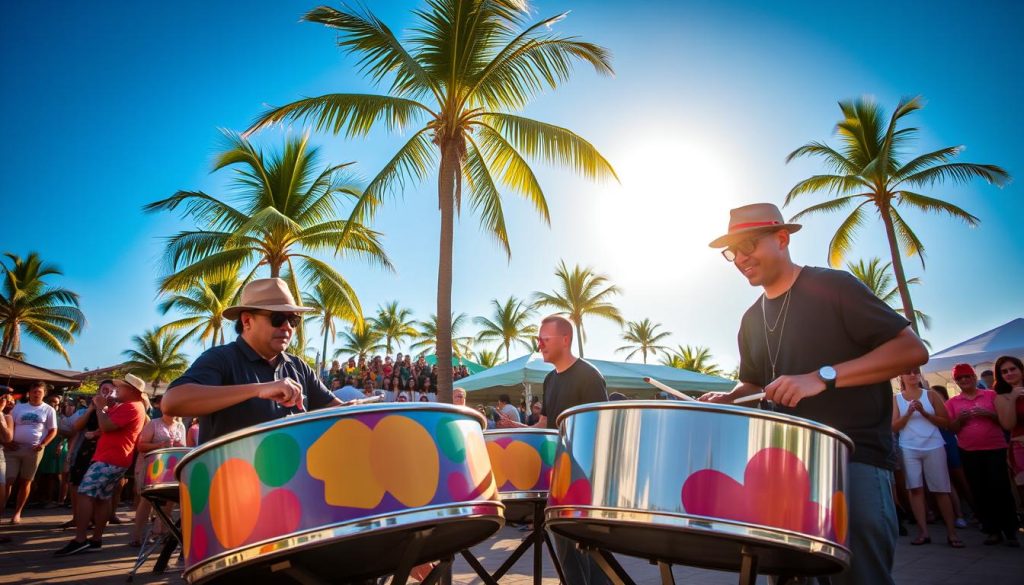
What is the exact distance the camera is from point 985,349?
10930 millimetres

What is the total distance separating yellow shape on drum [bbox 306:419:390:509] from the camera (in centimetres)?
145

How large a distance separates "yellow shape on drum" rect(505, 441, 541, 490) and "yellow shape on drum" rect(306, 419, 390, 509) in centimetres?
149

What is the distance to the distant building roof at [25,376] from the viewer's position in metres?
15.2

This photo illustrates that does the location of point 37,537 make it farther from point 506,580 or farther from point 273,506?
point 273,506

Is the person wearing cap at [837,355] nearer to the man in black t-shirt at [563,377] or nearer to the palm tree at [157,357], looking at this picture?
the man in black t-shirt at [563,377]

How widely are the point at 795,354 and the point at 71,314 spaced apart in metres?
30.3

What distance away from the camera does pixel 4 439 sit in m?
6.35

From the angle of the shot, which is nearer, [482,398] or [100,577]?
[100,577]

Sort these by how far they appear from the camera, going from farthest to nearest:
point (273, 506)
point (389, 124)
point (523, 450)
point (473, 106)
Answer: point (473, 106), point (389, 124), point (523, 450), point (273, 506)

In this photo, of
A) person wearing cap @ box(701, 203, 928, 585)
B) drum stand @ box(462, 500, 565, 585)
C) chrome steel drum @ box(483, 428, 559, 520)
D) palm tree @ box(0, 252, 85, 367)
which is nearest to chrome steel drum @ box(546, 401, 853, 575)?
person wearing cap @ box(701, 203, 928, 585)

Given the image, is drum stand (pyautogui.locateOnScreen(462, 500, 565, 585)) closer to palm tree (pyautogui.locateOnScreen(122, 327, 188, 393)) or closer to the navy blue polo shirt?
the navy blue polo shirt


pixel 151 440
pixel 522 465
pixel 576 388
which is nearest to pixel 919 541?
pixel 576 388

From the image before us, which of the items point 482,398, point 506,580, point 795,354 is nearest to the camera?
point 795,354

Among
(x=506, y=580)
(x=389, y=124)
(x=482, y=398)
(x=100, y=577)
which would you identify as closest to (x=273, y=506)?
(x=506, y=580)
